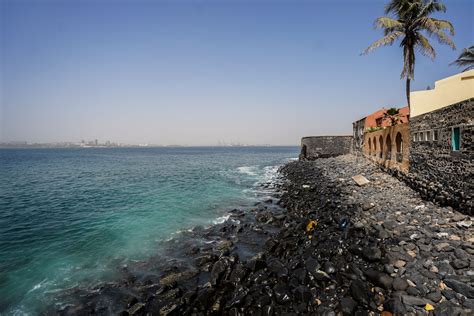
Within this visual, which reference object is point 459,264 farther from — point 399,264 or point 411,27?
point 411,27

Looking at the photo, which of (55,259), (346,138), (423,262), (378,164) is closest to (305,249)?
(423,262)

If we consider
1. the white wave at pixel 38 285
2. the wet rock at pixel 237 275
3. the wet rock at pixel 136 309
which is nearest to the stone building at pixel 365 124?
the wet rock at pixel 237 275

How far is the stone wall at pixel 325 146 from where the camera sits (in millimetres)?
43219

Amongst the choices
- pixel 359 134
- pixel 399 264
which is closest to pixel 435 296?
pixel 399 264

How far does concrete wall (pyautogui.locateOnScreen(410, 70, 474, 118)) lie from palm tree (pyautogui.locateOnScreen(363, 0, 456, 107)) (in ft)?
7.11

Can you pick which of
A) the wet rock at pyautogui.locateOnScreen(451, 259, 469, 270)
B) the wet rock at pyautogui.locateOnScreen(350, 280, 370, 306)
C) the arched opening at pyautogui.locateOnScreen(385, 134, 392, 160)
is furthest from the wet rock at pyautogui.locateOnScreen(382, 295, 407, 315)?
the arched opening at pyautogui.locateOnScreen(385, 134, 392, 160)

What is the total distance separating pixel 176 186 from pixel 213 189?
4.78 metres

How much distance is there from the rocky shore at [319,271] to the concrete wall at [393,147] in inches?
184

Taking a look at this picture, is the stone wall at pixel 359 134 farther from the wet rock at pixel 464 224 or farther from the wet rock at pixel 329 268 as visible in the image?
the wet rock at pixel 329 268

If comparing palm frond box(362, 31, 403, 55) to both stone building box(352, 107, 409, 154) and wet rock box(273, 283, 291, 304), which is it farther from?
wet rock box(273, 283, 291, 304)

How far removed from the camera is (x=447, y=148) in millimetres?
9898

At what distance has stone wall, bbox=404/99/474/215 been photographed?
8.64m

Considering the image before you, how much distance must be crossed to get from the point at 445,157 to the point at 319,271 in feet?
25.5

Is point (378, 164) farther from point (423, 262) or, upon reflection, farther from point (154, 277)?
point (154, 277)
